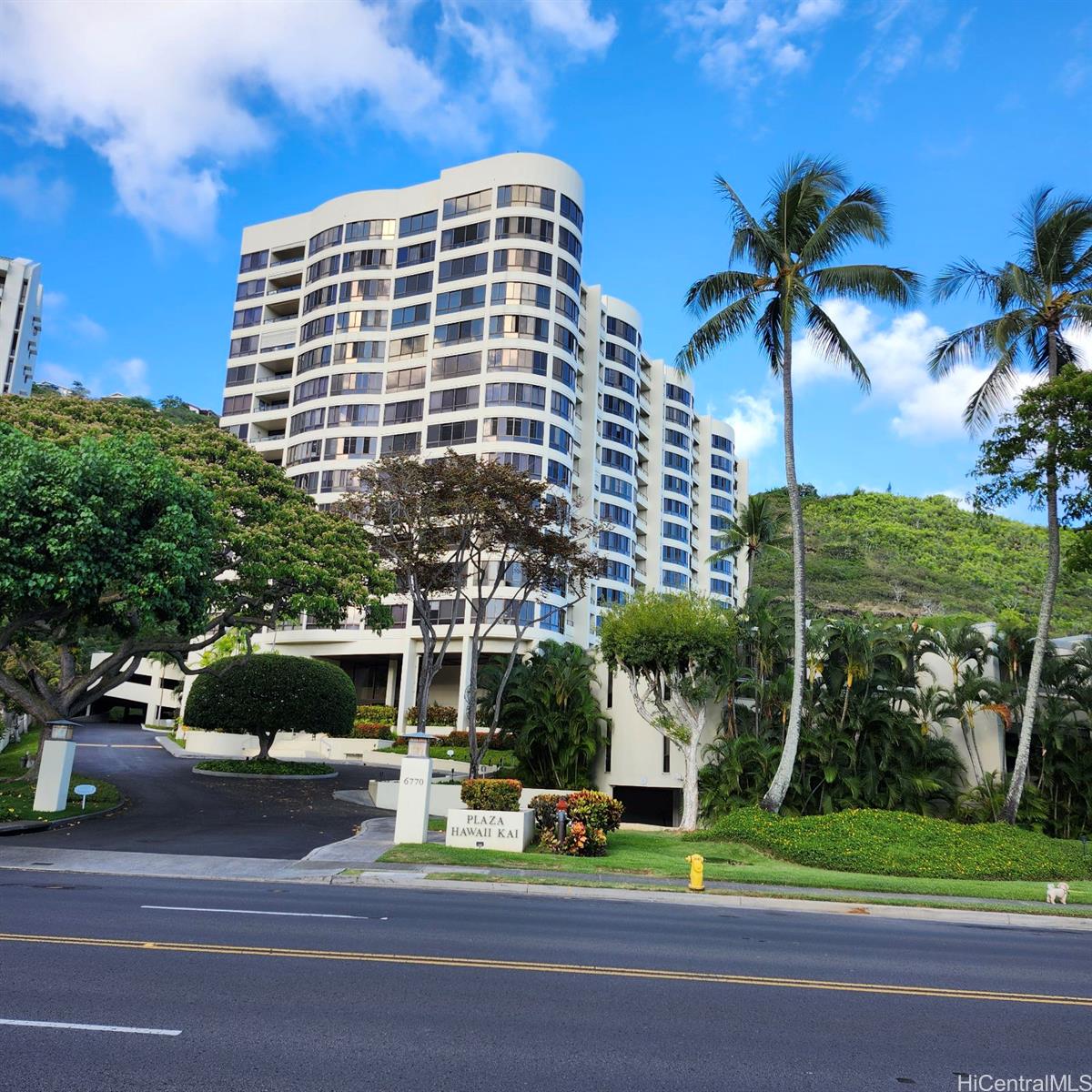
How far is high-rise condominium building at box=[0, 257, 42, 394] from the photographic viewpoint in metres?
101

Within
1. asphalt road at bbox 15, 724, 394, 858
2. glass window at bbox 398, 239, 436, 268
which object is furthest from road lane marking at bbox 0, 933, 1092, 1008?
glass window at bbox 398, 239, 436, 268

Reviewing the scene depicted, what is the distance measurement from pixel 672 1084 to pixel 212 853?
15.9 metres

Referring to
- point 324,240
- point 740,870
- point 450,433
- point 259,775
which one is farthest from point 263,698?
point 324,240

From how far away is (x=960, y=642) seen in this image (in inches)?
1110

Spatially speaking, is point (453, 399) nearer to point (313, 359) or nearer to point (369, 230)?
point (313, 359)

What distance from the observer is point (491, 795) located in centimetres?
2162

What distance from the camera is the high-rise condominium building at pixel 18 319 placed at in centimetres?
10144

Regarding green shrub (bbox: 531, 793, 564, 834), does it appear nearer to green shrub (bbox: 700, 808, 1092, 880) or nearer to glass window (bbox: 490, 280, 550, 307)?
green shrub (bbox: 700, 808, 1092, 880)

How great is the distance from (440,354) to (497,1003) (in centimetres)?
5606

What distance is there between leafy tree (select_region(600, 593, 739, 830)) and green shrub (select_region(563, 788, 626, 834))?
5.98 m

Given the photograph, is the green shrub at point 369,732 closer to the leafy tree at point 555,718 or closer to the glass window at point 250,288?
the leafy tree at point 555,718

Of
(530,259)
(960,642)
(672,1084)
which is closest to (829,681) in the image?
(960,642)

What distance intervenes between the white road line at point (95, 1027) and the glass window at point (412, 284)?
6035cm

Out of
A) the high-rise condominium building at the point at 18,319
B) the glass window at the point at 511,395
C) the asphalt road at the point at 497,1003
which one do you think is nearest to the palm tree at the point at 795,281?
the asphalt road at the point at 497,1003
